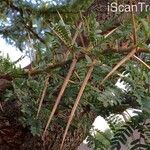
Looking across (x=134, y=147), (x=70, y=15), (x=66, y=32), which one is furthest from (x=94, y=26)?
(x=70, y=15)

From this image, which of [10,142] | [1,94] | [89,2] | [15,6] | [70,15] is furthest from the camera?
[15,6]

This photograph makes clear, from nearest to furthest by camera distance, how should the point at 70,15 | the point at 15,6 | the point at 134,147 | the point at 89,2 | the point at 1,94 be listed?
the point at 134,147, the point at 1,94, the point at 89,2, the point at 70,15, the point at 15,6

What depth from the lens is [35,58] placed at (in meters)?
0.57

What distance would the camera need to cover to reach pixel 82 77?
0.49 m

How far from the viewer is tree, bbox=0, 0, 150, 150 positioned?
41 cm

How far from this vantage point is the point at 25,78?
57 centimetres

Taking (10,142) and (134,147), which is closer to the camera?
(134,147)

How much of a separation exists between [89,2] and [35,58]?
0.58m

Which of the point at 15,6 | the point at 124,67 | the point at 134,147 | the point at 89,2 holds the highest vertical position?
the point at 15,6

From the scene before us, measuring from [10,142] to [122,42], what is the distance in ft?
1.38

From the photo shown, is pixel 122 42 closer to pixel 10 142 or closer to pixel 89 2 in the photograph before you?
pixel 10 142

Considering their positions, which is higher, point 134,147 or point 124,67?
point 124,67

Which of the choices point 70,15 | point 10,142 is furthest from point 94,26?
point 70,15

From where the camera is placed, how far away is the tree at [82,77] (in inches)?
16.0
